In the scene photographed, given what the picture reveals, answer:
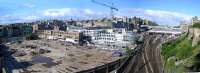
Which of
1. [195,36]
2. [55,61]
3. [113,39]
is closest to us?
[195,36]

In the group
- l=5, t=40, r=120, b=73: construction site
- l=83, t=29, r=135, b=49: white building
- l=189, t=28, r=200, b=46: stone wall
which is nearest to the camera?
l=189, t=28, r=200, b=46: stone wall

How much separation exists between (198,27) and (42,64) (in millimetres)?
11338

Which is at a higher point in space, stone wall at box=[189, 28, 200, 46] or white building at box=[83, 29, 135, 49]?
stone wall at box=[189, 28, 200, 46]

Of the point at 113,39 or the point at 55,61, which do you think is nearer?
the point at 55,61

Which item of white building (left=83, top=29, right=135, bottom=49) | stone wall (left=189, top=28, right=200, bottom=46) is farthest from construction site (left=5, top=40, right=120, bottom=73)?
stone wall (left=189, top=28, right=200, bottom=46)

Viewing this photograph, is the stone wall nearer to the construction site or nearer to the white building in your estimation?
the construction site

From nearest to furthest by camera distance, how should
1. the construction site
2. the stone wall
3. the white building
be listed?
the stone wall < the construction site < the white building

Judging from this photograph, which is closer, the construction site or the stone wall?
the stone wall

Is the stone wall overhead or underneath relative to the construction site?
overhead

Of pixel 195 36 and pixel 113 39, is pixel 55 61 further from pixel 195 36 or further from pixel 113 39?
pixel 113 39

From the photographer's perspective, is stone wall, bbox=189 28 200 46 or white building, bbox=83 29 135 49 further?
white building, bbox=83 29 135 49

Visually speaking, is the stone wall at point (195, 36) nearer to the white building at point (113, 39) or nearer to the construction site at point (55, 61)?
the construction site at point (55, 61)

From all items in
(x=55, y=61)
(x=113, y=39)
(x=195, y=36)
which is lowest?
(x=55, y=61)

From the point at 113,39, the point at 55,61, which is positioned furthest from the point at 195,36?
the point at 113,39
